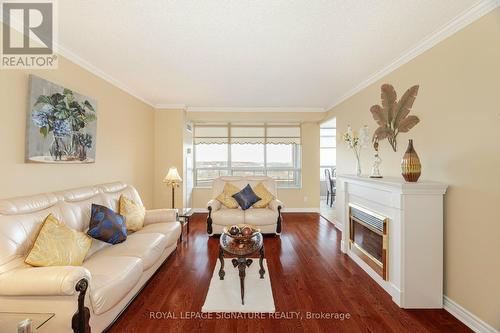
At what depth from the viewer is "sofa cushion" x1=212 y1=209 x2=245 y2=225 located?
12.7ft

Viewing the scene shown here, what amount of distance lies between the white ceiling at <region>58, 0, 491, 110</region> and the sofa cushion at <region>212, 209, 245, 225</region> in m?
2.20

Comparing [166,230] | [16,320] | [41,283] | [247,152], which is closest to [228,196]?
[166,230]

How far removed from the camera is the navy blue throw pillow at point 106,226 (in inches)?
92.8

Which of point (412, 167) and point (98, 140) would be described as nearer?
point (412, 167)

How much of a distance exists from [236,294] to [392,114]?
2.85 meters

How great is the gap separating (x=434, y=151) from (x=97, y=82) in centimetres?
427

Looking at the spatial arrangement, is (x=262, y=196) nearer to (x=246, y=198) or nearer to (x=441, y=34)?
(x=246, y=198)

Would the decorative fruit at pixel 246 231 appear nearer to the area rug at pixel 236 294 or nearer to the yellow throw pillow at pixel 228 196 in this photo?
the area rug at pixel 236 294

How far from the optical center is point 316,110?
5.44 metres

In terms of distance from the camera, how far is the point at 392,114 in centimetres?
285

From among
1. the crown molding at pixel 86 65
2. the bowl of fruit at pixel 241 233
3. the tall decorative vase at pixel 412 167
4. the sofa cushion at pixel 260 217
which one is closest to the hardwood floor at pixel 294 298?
the sofa cushion at pixel 260 217

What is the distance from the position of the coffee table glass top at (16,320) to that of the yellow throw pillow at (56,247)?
41 cm

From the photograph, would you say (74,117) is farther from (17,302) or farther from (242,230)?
(242,230)

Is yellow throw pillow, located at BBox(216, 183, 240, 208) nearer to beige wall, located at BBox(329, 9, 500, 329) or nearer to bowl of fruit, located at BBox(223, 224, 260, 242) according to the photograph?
bowl of fruit, located at BBox(223, 224, 260, 242)
